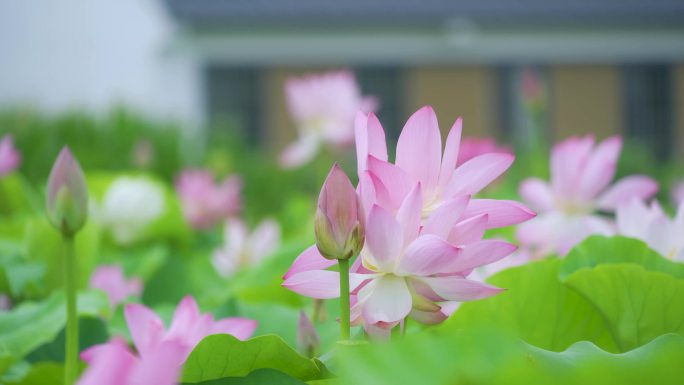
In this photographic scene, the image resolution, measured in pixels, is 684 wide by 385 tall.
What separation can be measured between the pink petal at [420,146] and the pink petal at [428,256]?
51 millimetres

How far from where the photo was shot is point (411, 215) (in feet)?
1.58

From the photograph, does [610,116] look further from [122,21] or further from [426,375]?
[426,375]

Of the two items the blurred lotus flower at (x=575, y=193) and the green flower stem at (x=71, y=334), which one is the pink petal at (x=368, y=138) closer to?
the green flower stem at (x=71, y=334)

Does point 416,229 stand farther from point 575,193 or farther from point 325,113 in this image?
point 325,113

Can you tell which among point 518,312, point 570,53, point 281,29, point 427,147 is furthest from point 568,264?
point 570,53

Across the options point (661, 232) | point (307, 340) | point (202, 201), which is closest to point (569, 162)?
point (661, 232)

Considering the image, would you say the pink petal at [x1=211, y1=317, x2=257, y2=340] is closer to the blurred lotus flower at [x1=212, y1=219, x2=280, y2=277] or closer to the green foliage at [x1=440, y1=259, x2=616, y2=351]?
the green foliage at [x1=440, y1=259, x2=616, y2=351]

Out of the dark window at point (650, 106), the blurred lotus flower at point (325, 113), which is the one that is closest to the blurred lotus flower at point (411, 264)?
the blurred lotus flower at point (325, 113)

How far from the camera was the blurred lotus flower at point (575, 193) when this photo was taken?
0.91 m

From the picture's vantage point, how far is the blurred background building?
9.84m

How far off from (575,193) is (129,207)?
738mm

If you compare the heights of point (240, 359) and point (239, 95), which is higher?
point (239, 95)

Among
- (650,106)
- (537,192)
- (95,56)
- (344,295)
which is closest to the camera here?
(344,295)

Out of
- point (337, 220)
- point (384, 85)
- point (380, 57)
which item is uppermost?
point (380, 57)
